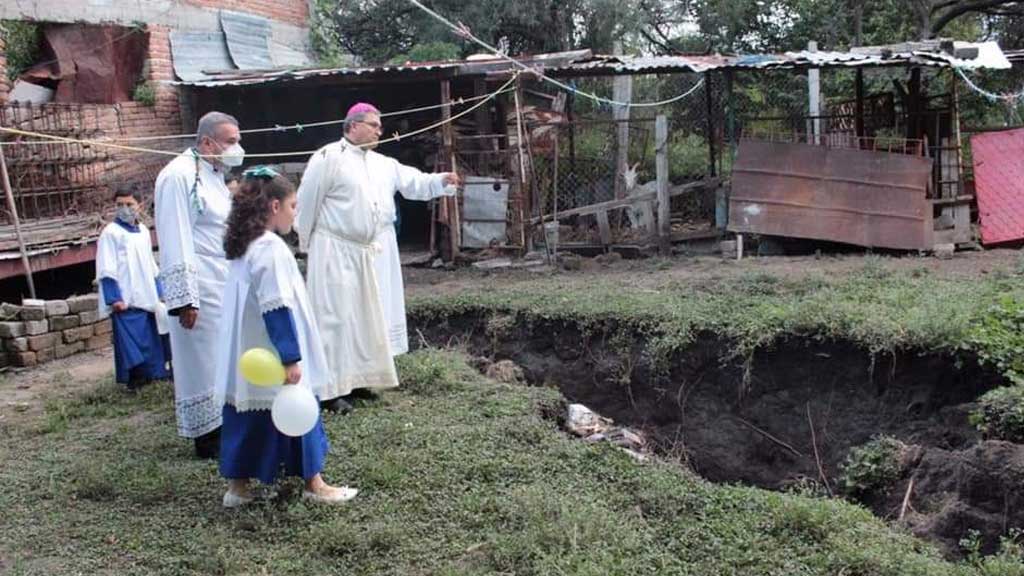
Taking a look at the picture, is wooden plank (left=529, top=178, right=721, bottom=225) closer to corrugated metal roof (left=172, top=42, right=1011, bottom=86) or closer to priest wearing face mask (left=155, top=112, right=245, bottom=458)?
corrugated metal roof (left=172, top=42, right=1011, bottom=86)

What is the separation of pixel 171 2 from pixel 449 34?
19.4ft

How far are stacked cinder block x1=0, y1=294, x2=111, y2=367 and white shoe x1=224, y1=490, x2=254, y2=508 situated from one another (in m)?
4.83

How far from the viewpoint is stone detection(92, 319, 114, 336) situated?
8773 millimetres

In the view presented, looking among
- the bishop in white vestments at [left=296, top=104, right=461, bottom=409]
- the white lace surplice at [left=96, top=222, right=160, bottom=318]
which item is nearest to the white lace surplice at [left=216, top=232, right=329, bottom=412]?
the bishop in white vestments at [left=296, top=104, right=461, bottom=409]

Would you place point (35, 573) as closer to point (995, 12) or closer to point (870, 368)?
point (870, 368)

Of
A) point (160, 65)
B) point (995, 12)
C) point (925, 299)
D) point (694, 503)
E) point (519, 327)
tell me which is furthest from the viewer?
point (995, 12)

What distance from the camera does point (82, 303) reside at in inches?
337

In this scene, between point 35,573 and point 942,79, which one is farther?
point 942,79

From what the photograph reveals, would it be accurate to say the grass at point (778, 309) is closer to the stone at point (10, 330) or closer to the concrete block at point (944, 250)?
the concrete block at point (944, 250)

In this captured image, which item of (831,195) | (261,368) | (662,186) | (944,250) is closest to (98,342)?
(261,368)

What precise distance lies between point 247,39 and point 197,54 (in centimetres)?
119

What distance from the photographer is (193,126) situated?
13867mm

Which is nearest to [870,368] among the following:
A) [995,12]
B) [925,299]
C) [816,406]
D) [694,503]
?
[816,406]

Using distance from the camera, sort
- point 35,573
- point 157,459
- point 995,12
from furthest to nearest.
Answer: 1. point 995,12
2. point 157,459
3. point 35,573
